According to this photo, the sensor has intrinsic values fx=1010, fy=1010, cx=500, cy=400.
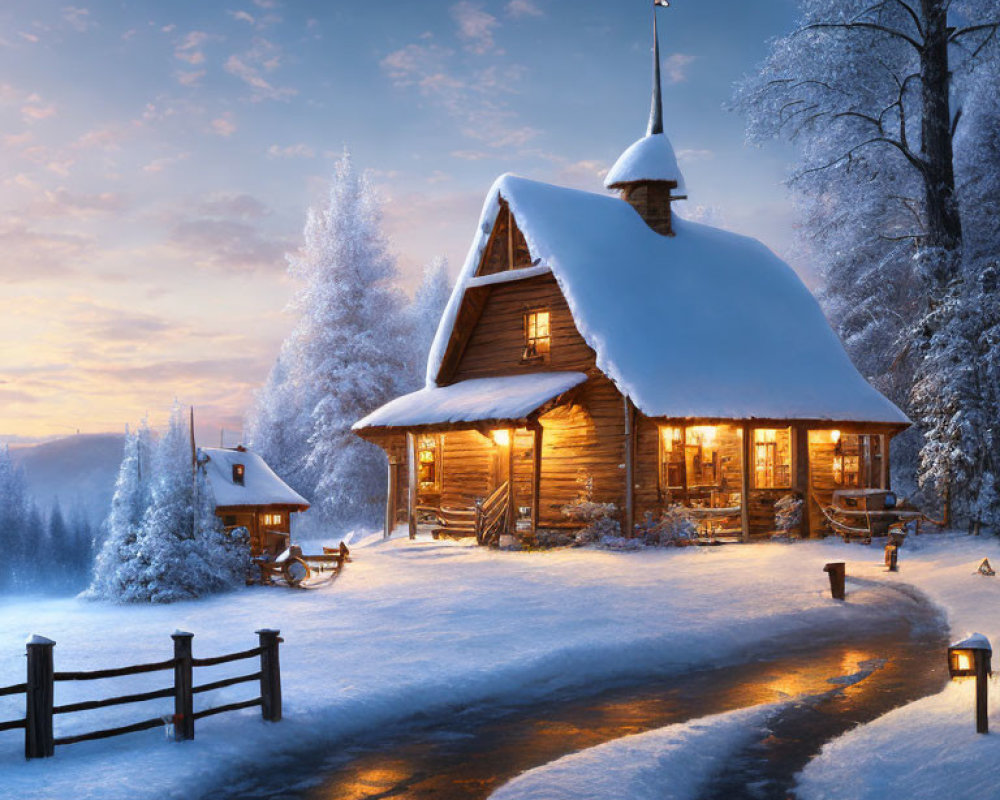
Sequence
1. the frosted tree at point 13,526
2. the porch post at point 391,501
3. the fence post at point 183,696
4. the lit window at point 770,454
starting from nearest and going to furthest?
the fence post at point 183,696 < the lit window at point 770,454 < the porch post at point 391,501 < the frosted tree at point 13,526

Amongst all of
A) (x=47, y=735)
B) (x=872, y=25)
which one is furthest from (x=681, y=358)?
(x=47, y=735)

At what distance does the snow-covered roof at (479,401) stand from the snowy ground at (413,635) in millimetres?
3340

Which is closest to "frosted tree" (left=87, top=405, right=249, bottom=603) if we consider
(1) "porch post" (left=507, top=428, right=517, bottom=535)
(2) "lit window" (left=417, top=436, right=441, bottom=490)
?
(1) "porch post" (left=507, top=428, right=517, bottom=535)

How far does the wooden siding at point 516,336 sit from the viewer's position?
2611cm

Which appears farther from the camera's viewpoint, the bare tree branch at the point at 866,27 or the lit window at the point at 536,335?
the bare tree branch at the point at 866,27

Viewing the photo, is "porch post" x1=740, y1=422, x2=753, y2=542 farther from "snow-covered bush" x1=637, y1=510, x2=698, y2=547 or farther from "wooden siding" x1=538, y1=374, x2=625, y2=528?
"wooden siding" x1=538, y1=374, x2=625, y2=528

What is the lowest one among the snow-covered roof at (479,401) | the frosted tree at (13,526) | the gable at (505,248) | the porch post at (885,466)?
the frosted tree at (13,526)

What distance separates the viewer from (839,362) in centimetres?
2809

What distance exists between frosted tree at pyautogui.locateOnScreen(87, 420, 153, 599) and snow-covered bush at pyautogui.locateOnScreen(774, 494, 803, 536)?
14831 millimetres

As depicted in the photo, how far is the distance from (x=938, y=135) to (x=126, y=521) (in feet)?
78.5

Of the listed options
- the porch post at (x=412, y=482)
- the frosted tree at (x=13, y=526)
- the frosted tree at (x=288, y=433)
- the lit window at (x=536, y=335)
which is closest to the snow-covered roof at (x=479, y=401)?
the lit window at (x=536, y=335)

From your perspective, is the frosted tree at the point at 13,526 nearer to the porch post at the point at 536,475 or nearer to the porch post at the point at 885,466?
the porch post at the point at 536,475

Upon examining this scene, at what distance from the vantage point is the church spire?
31.7 metres

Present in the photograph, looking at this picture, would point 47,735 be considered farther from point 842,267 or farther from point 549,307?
point 842,267
